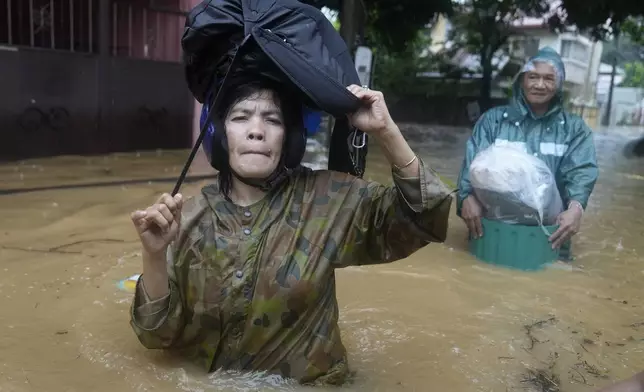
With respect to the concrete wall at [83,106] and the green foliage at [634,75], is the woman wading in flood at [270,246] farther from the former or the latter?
the green foliage at [634,75]

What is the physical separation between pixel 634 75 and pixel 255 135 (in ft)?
147

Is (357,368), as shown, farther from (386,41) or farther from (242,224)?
(386,41)

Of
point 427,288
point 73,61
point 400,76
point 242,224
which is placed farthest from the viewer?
point 400,76

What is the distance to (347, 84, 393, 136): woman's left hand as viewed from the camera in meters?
1.90

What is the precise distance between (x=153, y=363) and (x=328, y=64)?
128cm

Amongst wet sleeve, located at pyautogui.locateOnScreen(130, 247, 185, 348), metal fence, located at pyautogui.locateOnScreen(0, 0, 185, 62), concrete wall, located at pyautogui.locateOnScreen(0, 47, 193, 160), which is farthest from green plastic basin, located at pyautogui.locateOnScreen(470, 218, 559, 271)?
metal fence, located at pyautogui.locateOnScreen(0, 0, 185, 62)

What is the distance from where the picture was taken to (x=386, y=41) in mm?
15016

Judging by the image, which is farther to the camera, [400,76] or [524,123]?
[400,76]

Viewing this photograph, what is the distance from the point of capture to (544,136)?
4.45 meters

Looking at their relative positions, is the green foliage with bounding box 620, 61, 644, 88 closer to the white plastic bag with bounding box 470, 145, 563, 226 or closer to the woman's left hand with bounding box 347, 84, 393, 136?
the white plastic bag with bounding box 470, 145, 563, 226

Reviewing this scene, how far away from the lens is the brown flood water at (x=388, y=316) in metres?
Result: 2.39

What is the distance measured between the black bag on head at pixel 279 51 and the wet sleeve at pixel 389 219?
17 centimetres

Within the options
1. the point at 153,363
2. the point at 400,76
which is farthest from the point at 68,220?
the point at 400,76

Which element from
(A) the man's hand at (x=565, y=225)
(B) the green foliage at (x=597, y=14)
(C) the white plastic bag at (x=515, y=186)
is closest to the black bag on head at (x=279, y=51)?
(C) the white plastic bag at (x=515, y=186)
